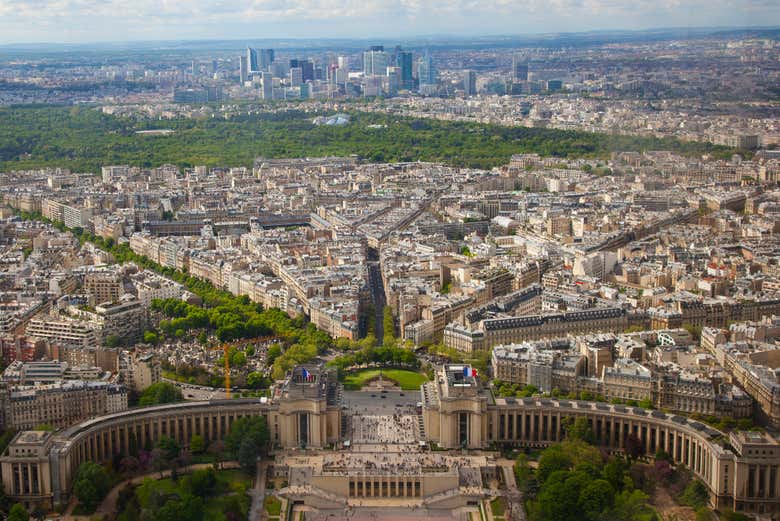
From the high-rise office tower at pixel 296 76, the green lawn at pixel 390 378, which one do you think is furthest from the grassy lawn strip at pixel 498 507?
the high-rise office tower at pixel 296 76

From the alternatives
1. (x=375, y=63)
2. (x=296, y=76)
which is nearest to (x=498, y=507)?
(x=296, y=76)

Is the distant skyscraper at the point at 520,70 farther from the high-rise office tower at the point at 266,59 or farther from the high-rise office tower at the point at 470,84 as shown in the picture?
the high-rise office tower at the point at 266,59

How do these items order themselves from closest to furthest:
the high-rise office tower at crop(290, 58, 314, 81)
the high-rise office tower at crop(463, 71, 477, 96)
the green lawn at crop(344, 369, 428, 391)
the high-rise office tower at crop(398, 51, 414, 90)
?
the green lawn at crop(344, 369, 428, 391)
the high-rise office tower at crop(463, 71, 477, 96)
the high-rise office tower at crop(398, 51, 414, 90)
the high-rise office tower at crop(290, 58, 314, 81)

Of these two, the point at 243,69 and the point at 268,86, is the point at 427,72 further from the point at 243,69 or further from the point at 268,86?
the point at 243,69

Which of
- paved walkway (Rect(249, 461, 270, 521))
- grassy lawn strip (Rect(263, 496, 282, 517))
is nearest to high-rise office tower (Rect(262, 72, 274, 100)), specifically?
paved walkway (Rect(249, 461, 270, 521))

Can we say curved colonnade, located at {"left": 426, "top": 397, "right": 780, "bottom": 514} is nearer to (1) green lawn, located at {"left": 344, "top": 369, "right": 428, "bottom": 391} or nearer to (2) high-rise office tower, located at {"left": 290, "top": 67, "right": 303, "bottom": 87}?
(1) green lawn, located at {"left": 344, "top": 369, "right": 428, "bottom": 391}

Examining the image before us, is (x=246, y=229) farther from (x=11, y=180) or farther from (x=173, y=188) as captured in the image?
(x=11, y=180)

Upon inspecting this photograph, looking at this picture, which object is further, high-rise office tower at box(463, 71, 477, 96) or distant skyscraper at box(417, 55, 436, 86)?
distant skyscraper at box(417, 55, 436, 86)

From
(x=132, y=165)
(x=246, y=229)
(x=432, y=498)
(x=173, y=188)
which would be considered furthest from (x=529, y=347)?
(x=132, y=165)
